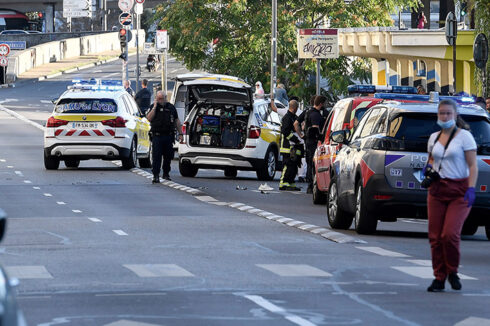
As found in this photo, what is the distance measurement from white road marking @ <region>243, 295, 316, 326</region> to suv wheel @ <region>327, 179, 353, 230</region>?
726 centimetres

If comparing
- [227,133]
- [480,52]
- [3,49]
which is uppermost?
[3,49]

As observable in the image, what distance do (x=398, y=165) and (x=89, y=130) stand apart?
15.2 metres

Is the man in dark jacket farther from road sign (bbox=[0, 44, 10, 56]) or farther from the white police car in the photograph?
road sign (bbox=[0, 44, 10, 56])

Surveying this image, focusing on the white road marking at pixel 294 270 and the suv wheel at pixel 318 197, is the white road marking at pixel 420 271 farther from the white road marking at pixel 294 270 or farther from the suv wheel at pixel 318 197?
the suv wheel at pixel 318 197

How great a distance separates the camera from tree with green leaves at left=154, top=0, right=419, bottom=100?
51.6 metres

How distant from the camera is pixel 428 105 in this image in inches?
682

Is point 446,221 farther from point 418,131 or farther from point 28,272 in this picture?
point 418,131

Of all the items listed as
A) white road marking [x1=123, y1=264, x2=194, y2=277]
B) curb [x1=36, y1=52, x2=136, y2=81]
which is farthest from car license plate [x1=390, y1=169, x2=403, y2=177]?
curb [x1=36, y1=52, x2=136, y2=81]

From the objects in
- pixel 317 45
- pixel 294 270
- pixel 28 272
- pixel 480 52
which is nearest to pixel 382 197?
pixel 294 270

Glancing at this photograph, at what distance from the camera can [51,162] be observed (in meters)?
31.6

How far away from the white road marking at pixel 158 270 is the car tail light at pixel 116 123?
17.9 metres

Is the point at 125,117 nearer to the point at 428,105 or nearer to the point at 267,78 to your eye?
the point at 428,105

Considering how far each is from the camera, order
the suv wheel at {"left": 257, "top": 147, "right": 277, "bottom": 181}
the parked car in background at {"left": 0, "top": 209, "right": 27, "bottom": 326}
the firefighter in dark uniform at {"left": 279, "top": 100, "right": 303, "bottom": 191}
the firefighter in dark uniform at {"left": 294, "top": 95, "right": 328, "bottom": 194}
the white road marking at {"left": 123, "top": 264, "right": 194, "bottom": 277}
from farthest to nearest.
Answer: the suv wheel at {"left": 257, "top": 147, "right": 277, "bottom": 181} < the firefighter in dark uniform at {"left": 279, "top": 100, "right": 303, "bottom": 191} < the firefighter in dark uniform at {"left": 294, "top": 95, "right": 328, "bottom": 194} < the white road marking at {"left": 123, "top": 264, "right": 194, "bottom": 277} < the parked car in background at {"left": 0, "top": 209, "right": 27, "bottom": 326}

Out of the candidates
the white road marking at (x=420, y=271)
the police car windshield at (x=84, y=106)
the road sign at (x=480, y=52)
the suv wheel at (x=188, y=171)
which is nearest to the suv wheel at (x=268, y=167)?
the suv wheel at (x=188, y=171)
